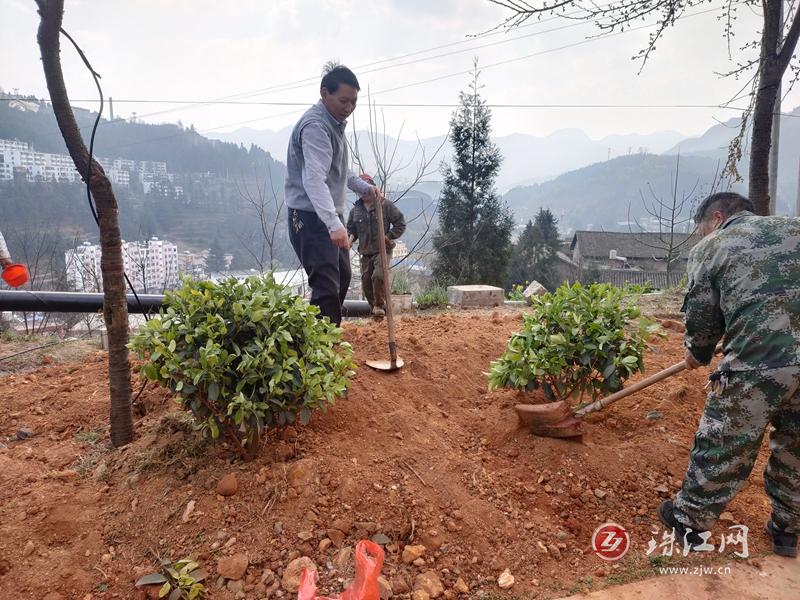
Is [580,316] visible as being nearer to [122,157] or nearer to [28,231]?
[28,231]

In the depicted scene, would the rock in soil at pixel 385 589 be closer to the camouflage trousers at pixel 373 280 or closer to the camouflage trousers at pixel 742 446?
the camouflage trousers at pixel 742 446

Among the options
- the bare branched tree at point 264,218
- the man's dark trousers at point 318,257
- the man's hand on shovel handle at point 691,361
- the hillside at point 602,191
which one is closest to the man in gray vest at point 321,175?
the man's dark trousers at point 318,257

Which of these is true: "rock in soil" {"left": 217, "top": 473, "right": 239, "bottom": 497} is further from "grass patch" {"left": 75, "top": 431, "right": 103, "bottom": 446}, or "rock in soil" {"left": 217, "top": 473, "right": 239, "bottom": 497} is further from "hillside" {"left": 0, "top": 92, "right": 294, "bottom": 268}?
"hillside" {"left": 0, "top": 92, "right": 294, "bottom": 268}

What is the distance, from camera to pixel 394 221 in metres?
6.30

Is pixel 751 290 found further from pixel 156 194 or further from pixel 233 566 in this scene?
pixel 156 194

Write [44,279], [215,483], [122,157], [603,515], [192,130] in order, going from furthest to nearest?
[192,130], [122,157], [44,279], [603,515], [215,483]

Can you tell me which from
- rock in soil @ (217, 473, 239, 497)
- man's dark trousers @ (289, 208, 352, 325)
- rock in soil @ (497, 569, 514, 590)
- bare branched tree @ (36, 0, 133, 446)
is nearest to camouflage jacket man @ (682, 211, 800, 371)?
rock in soil @ (497, 569, 514, 590)

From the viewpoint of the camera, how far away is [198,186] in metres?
22.8

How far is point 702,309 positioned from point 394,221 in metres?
4.46

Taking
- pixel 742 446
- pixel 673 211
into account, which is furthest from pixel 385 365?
pixel 673 211

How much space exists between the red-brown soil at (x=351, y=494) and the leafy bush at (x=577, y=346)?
304mm

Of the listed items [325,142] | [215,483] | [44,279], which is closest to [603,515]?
[215,483]

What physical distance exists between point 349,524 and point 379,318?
13.3 feet

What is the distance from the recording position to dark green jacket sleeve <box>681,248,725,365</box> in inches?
86.0
